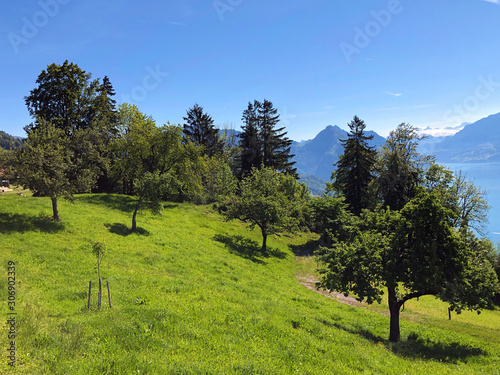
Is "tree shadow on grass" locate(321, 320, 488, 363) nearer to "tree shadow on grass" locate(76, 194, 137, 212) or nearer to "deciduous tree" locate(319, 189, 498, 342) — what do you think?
"deciduous tree" locate(319, 189, 498, 342)

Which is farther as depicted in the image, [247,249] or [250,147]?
[250,147]

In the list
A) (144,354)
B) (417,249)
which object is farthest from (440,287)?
(144,354)

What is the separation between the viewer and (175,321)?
12.6 meters

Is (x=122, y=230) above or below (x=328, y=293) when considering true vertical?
above

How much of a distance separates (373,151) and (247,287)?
5177 centimetres

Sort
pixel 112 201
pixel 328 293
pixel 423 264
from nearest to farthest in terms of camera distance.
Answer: pixel 423 264
pixel 328 293
pixel 112 201

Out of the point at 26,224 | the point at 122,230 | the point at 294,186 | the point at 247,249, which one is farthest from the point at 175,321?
the point at 294,186

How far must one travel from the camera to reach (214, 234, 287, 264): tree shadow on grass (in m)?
36.7

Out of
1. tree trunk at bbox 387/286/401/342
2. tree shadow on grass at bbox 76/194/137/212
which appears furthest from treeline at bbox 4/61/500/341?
tree shadow on grass at bbox 76/194/137/212

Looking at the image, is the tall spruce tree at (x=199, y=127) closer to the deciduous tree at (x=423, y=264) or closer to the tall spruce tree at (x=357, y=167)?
the tall spruce tree at (x=357, y=167)

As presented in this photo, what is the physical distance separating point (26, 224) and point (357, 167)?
59.1 meters

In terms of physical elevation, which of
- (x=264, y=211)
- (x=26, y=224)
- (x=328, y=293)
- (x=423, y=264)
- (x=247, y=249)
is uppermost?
(x=264, y=211)

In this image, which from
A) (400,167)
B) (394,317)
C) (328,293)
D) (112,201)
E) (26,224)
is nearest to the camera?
(394,317)

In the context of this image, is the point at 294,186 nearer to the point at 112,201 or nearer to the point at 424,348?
the point at 112,201
